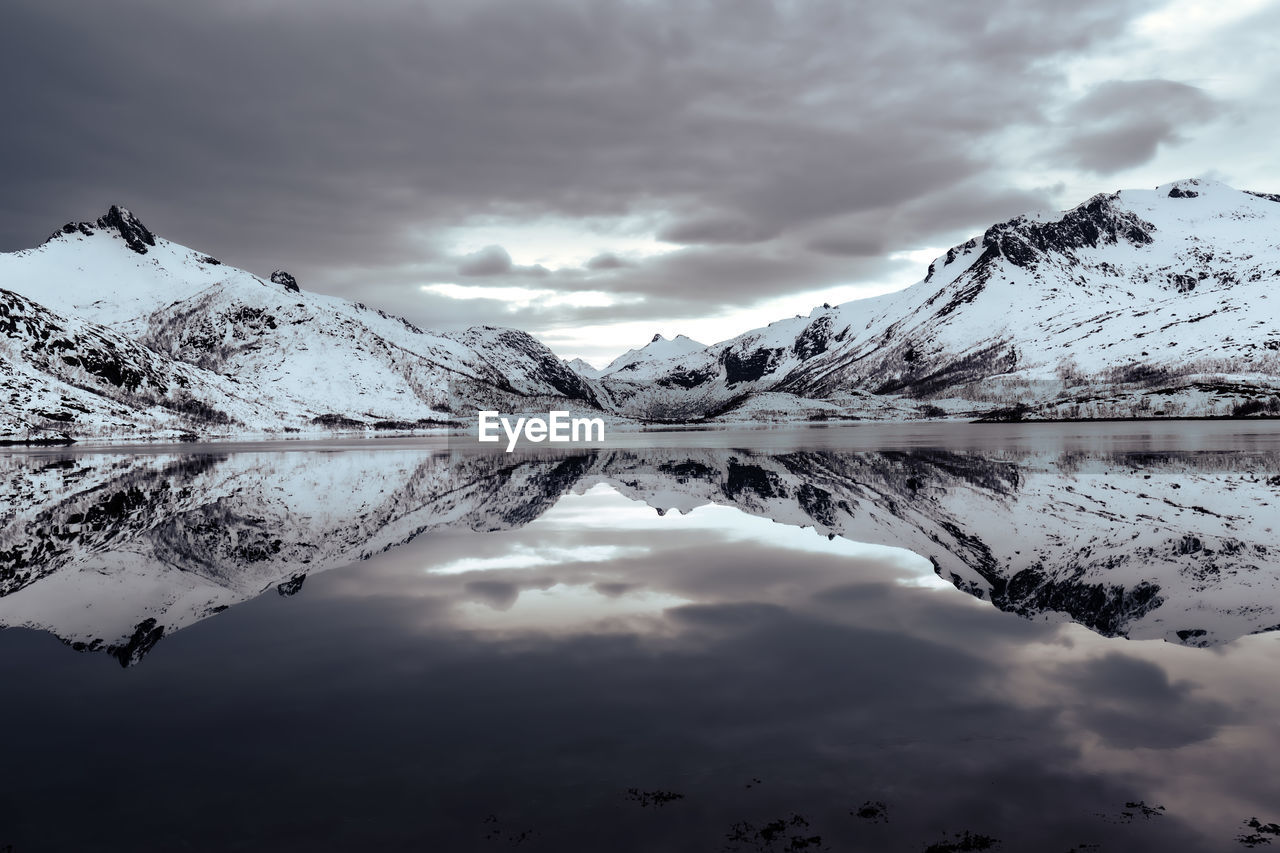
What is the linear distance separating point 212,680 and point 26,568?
715 inches

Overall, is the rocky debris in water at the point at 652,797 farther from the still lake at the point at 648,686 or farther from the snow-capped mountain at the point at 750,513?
the snow-capped mountain at the point at 750,513

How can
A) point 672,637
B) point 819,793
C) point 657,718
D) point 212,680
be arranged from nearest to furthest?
point 819,793 → point 657,718 → point 212,680 → point 672,637

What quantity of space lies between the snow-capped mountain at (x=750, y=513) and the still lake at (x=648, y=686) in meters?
0.26

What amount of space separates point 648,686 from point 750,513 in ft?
97.5

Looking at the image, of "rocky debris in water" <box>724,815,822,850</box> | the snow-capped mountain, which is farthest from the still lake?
the snow-capped mountain

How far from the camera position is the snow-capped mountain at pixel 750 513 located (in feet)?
78.5

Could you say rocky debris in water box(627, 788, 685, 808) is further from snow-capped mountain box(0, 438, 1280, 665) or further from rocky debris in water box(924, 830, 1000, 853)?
snow-capped mountain box(0, 438, 1280, 665)

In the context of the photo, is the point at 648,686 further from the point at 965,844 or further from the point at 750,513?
the point at 750,513

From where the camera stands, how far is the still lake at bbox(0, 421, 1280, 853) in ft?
37.6

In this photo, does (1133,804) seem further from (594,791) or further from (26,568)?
(26,568)

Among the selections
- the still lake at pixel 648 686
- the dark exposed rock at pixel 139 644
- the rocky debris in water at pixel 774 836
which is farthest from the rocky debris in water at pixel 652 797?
the dark exposed rock at pixel 139 644

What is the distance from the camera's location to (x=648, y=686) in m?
17.1

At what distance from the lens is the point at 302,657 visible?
64.6 ft

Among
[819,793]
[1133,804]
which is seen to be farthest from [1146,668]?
[819,793]
